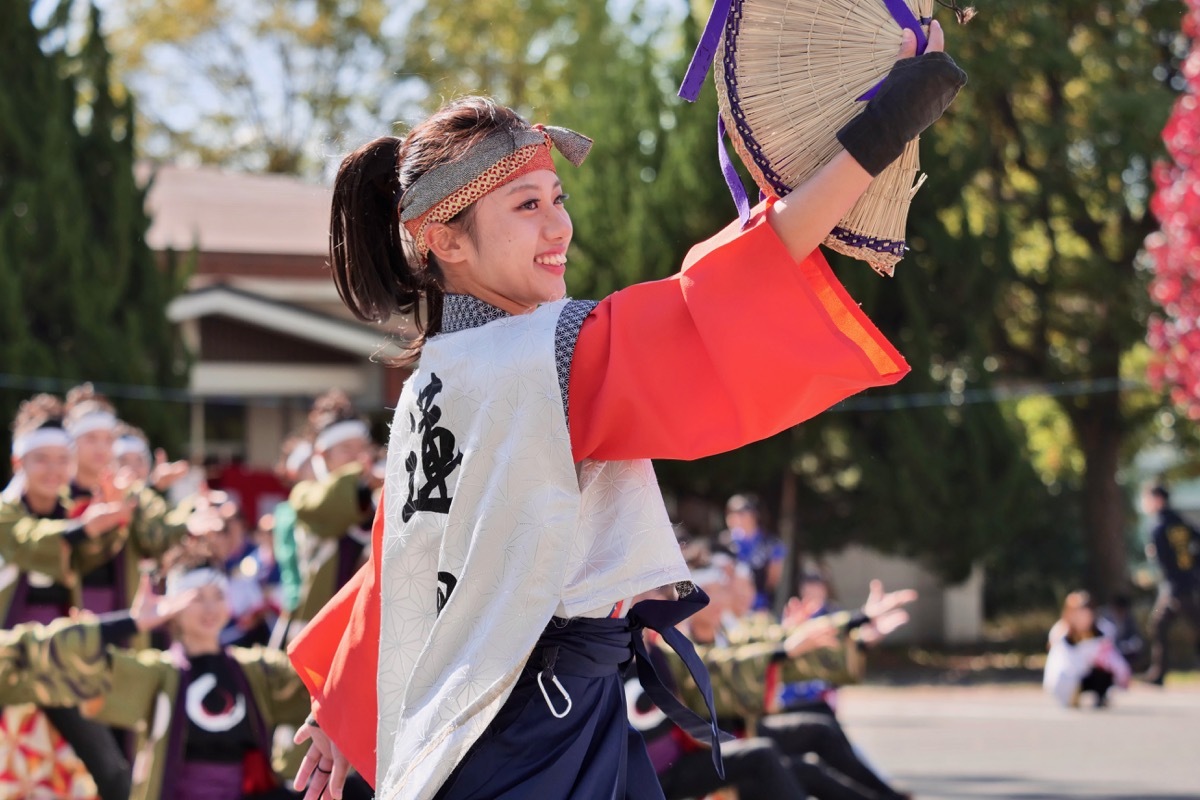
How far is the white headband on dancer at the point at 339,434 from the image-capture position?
6.84 metres

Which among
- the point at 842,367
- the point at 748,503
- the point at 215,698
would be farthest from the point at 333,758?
the point at 748,503

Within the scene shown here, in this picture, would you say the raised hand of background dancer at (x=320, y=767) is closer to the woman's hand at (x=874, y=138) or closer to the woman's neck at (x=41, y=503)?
the woman's hand at (x=874, y=138)

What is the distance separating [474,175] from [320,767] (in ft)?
3.45

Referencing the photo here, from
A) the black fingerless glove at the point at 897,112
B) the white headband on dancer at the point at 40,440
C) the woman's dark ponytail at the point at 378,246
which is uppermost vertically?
the black fingerless glove at the point at 897,112

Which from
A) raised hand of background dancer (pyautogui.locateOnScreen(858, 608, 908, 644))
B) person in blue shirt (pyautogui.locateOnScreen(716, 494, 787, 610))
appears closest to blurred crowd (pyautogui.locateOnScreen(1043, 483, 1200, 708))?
person in blue shirt (pyautogui.locateOnScreen(716, 494, 787, 610))

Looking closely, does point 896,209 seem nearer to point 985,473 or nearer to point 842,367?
point 842,367

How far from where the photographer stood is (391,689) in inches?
98.3

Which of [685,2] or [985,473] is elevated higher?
[685,2]

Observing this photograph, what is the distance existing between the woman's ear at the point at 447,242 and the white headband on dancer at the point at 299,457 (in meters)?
5.54

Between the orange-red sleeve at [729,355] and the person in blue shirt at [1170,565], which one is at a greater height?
the orange-red sleeve at [729,355]

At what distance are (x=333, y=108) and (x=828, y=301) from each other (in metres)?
28.6

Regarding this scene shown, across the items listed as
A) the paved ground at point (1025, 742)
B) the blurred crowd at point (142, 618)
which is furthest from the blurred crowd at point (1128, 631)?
the blurred crowd at point (142, 618)

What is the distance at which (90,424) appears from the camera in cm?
720

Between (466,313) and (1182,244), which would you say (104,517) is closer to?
(466,313)
